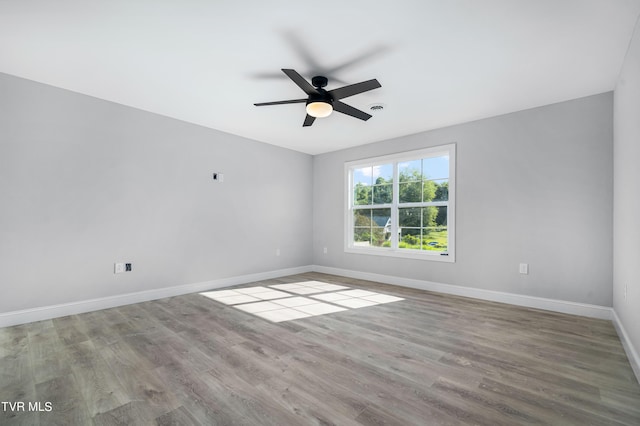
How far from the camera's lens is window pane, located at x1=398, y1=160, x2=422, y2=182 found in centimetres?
473

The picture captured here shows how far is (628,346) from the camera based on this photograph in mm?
2285

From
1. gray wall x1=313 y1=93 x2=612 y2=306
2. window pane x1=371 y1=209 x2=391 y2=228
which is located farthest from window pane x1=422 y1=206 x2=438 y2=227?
window pane x1=371 y1=209 x2=391 y2=228

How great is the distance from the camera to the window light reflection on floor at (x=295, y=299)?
11.2ft

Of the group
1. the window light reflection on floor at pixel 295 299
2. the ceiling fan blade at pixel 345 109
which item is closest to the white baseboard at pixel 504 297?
the window light reflection on floor at pixel 295 299

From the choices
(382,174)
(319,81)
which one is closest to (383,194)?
(382,174)

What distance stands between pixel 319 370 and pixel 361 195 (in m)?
3.86

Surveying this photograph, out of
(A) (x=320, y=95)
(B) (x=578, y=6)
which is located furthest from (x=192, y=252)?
(B) (x=578, y=6)

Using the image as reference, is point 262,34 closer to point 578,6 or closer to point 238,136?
point 578,6

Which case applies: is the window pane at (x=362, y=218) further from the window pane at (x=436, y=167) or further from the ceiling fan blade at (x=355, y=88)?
the ceiling fan blade at (x=355, y=88)

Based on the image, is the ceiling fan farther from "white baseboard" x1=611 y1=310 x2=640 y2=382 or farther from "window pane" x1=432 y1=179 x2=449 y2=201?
"white baseboard" x1=611 y1=310 x2=640 y2=382

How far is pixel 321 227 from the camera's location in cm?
604

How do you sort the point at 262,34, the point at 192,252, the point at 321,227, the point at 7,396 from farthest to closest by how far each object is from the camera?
the point at 321,227 → the point at 192,252 → the point at 262,34 → the point at 7,396

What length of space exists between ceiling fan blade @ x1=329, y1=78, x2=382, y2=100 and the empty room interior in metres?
0.02

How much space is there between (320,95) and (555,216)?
3.13 meters
